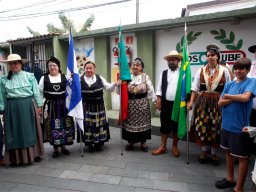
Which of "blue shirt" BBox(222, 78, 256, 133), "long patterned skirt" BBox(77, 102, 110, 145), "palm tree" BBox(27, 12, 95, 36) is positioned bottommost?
"long patterned skirt" BBox(77, 102, 110, 145)

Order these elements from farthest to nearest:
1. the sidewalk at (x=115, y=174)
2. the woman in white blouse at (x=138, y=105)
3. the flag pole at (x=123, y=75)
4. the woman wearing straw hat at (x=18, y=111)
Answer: the woman in white blouse at (x=138, y=105)
the flag pole at (x=123, y=75)
the woman wearing straw hat at (x=18, y=111)
the sidewalk at (x=115, y=174)

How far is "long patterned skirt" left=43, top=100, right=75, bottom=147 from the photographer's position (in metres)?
4.02

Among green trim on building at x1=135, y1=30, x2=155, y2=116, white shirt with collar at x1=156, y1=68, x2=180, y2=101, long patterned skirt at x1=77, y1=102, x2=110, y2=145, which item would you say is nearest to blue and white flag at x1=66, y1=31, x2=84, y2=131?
long patterned skirt at x1=77, y1=102, x2=110, y2=145

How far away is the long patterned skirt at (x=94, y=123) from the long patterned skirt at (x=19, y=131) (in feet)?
2.90

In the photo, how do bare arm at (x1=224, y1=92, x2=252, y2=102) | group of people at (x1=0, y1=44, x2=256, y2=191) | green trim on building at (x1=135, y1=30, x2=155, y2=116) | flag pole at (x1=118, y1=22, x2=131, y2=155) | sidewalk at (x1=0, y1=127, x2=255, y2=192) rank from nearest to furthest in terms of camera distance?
bare arm at (x1=224, y1=92, x2=252, y2=102) < group of people at (x1=0, y1=44, x2=256, y2=191) < sidewalk at (x1=0, y1=127, x2=255, y2=192) < flag pole at (x1=118, y1=22, x2=131, y2=155) < green trim on building at (x1=135, y1=30, x2=155, y2=116)

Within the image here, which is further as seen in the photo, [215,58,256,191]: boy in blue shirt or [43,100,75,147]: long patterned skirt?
[43,100,75,147]: long patterned skirt

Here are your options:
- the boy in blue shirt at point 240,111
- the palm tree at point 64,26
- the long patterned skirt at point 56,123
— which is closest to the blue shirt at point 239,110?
the boy in blue shirt at point 240,111

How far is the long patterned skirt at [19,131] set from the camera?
3699 mm

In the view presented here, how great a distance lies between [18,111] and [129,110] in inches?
73.0

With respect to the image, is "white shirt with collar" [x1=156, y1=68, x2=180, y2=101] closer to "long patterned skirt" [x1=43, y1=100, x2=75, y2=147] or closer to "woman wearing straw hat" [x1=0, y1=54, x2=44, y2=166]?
"long patterned skirt" [x1=43, y1=100, x2=75, y2=147]

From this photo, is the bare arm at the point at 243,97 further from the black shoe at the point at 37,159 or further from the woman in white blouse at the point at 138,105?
the black shoe at the point at 37,159

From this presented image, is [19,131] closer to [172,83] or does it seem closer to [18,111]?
[18,111]

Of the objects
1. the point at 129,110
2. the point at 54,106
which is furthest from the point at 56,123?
the point at 129,110

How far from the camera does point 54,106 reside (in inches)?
158
